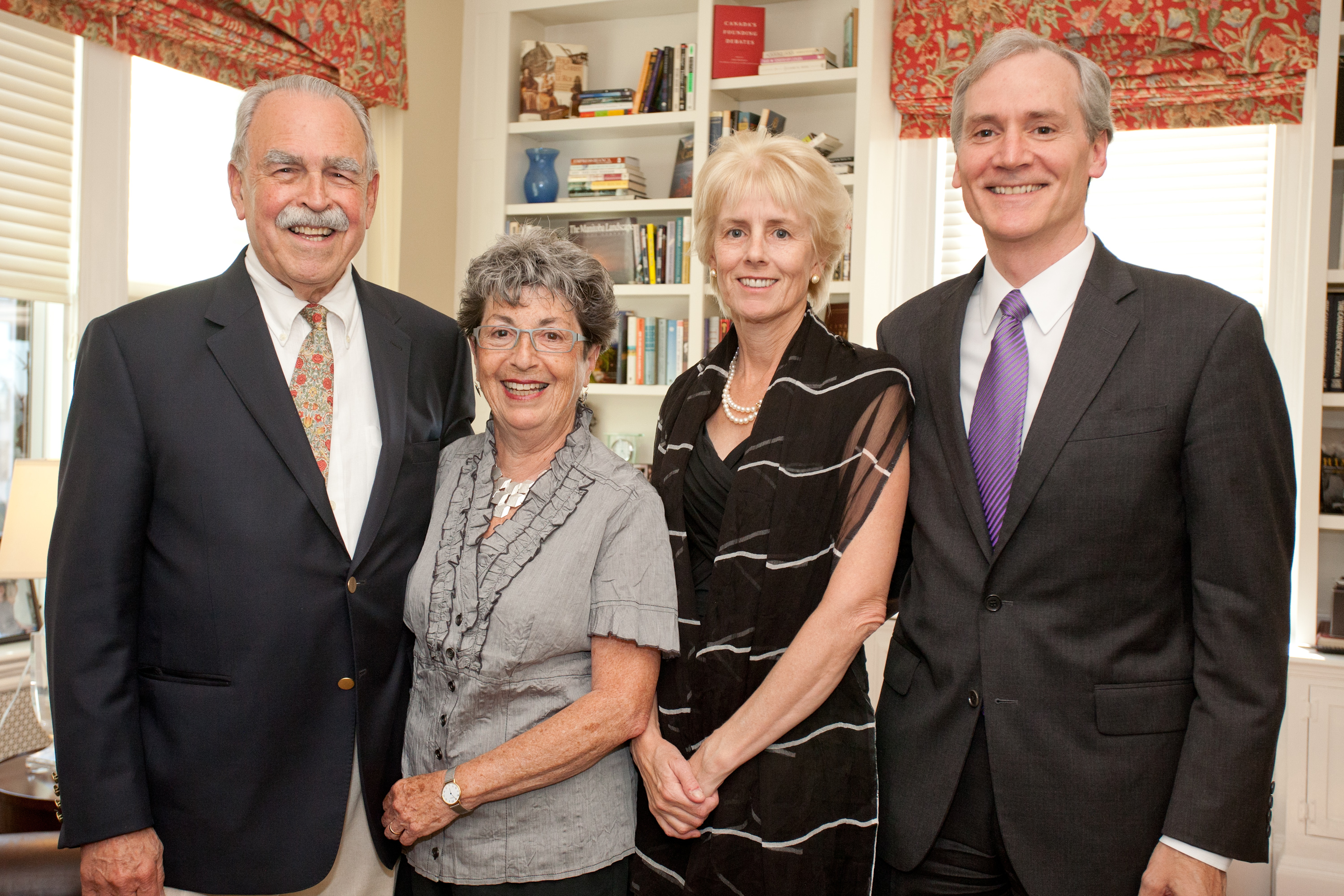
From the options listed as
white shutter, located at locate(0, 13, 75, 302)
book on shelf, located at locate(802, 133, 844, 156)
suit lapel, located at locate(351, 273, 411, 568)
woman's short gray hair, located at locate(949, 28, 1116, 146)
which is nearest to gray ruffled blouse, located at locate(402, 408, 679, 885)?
suit lapel, located at locate(351, 273, 411, 568)

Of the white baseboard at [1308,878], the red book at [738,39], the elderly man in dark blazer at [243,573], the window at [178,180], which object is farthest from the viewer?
the red book at [738,39]

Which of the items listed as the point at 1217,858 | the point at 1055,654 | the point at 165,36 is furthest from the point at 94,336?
the point at 165,36

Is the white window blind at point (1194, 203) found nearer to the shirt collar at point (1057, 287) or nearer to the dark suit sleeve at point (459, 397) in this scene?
the shirt collar at point (1057, 287)

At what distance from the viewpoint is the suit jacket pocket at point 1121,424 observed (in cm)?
139

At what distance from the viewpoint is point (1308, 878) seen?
3.16m

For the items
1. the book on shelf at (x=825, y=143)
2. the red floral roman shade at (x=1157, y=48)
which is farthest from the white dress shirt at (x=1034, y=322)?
the red floral roman shade at (x=1157, y=48)

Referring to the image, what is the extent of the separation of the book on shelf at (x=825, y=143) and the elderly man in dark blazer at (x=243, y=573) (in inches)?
99.3

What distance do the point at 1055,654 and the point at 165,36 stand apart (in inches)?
127

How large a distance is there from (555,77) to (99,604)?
Answer: 3.47 m

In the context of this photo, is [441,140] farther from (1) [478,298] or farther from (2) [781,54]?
(1) [478,298]

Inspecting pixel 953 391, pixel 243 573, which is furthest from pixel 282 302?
pixel 953 391

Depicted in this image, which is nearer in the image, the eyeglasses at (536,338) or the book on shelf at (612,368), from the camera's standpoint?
the eyeglasses at (536,338)

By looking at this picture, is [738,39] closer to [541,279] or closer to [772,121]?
[772,121]

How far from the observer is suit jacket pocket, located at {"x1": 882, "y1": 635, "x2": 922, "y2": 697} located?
159 centimetres
